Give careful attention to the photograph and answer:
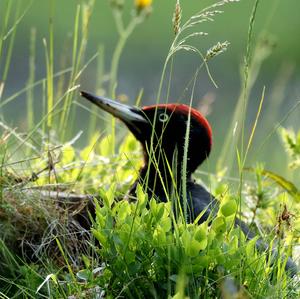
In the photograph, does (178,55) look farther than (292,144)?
Yes

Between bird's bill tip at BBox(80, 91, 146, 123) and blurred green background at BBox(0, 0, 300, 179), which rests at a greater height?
bird's bill tip at BBox(80, 91, 146, 123)

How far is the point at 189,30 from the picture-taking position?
42.5ft

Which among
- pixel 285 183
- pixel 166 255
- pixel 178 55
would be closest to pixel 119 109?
pixel 285 183

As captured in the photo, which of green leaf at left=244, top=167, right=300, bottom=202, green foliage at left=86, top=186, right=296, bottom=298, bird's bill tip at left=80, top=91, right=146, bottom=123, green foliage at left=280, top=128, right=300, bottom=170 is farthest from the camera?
bird's bill tip at left=80, top=91, right=146, bottom=123

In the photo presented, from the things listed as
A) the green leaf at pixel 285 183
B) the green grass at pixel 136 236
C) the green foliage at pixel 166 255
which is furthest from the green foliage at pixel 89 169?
the green foliage at pixel 166 255

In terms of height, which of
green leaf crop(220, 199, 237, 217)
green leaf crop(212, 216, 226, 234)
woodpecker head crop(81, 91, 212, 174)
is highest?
green leaf crop(220, 199, 237, 217)

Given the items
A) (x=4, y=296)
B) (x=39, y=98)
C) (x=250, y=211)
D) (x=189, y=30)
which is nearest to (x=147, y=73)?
(x=189, y=30)

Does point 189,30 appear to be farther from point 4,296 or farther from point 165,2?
point 4,296

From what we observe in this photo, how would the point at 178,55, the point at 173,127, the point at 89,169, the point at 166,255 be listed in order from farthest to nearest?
the point at 178,55
the point at 173,127
the point at 89,169
the point at 166,255

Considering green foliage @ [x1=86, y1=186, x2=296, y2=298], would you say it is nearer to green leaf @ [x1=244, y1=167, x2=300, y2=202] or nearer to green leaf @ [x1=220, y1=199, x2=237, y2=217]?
green leaf @ [x1=220, y1=199, x2=237, y2=217]

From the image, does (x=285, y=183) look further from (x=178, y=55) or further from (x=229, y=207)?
(x=178, y=55)

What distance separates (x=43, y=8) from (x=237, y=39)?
2660 millimetres

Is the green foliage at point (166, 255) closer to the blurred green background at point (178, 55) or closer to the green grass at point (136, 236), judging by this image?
the green grass at point (136, 236)

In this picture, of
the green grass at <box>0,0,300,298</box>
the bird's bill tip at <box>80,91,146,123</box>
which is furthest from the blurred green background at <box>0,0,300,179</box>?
the green grass at <box>0,0,300,298</box>
